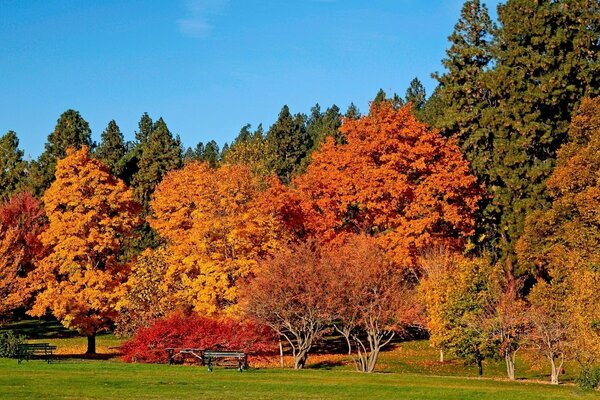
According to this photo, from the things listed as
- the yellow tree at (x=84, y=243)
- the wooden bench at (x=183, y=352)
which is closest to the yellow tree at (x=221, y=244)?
the wooden bench at (x=183, y=352)

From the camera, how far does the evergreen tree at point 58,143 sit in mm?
91125

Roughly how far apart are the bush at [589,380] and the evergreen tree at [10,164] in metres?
74.8

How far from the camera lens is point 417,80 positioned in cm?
17312

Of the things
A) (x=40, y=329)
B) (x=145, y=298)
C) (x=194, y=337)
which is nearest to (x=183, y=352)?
(x=194, y=337)

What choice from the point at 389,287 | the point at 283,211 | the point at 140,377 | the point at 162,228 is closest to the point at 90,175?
the point at 162,228

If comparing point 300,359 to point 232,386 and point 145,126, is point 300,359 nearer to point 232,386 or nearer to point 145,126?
point 232,386

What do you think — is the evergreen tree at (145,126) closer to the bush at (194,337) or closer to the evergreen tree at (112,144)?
the evergreen tree at (112,144)

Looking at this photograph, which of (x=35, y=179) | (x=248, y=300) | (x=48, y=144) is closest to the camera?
(x=248, y=300)

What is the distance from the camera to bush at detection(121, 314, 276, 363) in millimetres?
47312

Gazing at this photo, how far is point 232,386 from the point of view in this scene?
30516mm

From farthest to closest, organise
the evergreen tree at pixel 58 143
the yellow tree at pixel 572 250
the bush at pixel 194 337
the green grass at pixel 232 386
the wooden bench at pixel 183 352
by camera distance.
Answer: the evergreen tree at pixel 58 143, the bush at pixel 194 337, the wooden bench at pixel 183 352, the yellow tree at pixel 572 250, the green grass at pixel 232 386

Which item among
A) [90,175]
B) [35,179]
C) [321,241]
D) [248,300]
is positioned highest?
[35,179]

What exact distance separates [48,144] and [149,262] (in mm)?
49350

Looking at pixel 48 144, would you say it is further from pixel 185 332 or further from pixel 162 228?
pixel 185 332
